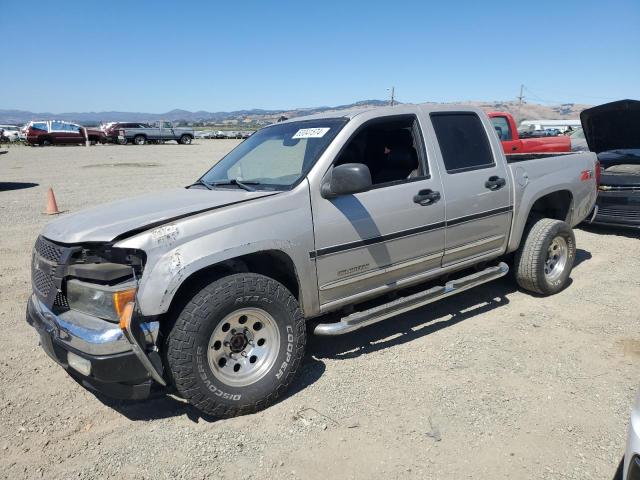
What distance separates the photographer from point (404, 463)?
2.71 meters

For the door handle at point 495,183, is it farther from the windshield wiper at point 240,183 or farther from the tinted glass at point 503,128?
the tinted glass at point 503,128

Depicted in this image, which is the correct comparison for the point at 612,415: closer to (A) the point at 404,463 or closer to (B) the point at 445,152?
(A) the point at 404,463

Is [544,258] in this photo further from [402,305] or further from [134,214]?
[134,214]

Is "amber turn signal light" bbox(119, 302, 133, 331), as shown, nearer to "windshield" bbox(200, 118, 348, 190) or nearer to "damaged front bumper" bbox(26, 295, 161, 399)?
"damaged front bumper" bbox(26, 295, 161, 399)

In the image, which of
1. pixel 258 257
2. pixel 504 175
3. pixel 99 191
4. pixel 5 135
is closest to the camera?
pixel 258 257

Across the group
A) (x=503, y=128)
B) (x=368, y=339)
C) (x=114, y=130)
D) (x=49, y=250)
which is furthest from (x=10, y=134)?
(x=368, y=339)

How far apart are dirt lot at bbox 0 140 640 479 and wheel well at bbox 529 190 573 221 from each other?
1071mm

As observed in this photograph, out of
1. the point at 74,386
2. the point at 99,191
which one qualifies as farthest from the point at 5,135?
the point at 74,386

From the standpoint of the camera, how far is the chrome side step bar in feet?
11.5

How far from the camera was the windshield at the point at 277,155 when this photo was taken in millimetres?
3650

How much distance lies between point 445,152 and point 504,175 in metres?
0.76

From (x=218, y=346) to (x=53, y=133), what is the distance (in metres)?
38.1

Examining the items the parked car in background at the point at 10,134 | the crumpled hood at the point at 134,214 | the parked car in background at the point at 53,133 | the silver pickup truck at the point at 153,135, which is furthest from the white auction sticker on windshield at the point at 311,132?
the parked car in background at the point at 10,134

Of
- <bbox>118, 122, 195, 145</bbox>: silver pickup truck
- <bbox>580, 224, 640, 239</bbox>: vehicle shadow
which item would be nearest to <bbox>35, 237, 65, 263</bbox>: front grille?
<bbox>580, 224, 640, 239</bbox>: vehicle shadow
